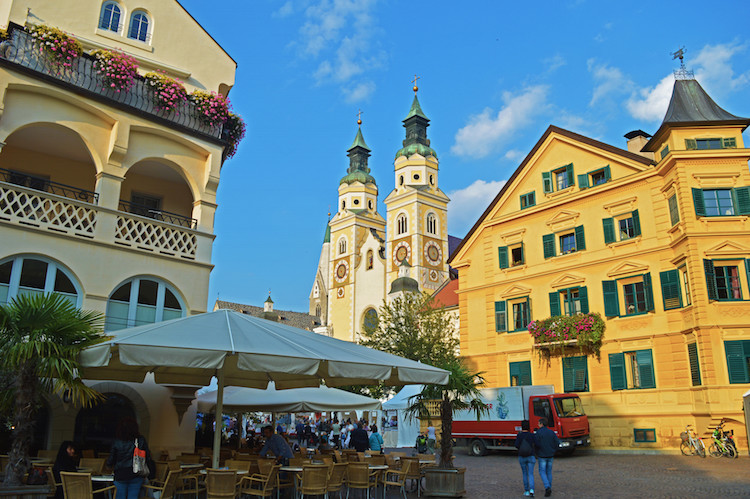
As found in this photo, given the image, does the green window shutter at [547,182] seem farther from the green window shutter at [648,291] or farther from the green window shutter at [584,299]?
the green window shutter at [648,291]

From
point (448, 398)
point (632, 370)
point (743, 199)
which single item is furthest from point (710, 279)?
point (448, 398)

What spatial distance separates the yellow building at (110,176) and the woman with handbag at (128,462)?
18.8 feet

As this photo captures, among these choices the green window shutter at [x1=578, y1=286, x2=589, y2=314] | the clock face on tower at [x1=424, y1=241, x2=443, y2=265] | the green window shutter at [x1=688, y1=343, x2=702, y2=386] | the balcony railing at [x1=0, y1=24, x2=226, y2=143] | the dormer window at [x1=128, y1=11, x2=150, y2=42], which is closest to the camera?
the balcony railing at [x1=0, y1=24, x2=226, y2=143]

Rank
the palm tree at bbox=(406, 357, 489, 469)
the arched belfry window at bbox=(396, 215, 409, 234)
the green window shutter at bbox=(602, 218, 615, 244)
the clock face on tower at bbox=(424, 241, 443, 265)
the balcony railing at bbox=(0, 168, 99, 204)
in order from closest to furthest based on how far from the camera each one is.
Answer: the palm tree at bbox=(406, 357, 489, 469), the balcony railing at bbox=(0, 168, 99, 204), the green window shutter at bbox=(602, 218, 615, 244), the clock face on tower at bbox=(424, 241, 443, 265), the arched belfry window at bbox=(396, 215, 409, 234)

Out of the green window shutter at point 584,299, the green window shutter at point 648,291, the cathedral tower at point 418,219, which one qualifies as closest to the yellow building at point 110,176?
the green window shutter at point 584,299

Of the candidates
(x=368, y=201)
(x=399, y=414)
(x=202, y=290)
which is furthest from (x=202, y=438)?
(x=368, y=201)

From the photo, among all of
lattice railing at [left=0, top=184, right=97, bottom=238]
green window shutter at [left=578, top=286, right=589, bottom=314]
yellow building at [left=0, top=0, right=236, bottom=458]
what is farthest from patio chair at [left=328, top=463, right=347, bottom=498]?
green window shutter at [left=578, top=286, right=589, bottom=314]

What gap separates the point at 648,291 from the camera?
24609 millimetres

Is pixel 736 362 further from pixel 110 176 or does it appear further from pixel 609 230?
pixel 110 176

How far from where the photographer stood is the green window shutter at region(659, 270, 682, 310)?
2356 centimetres

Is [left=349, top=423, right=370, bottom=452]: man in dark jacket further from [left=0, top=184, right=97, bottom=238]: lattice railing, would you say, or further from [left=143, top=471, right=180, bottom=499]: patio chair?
[left=0, top=184, right=97, bottom=238]: lattice railing

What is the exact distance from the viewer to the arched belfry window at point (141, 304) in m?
14.1

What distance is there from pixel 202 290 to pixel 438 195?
56.6 m

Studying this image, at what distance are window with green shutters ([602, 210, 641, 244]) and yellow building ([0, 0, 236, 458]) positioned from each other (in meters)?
17.6
